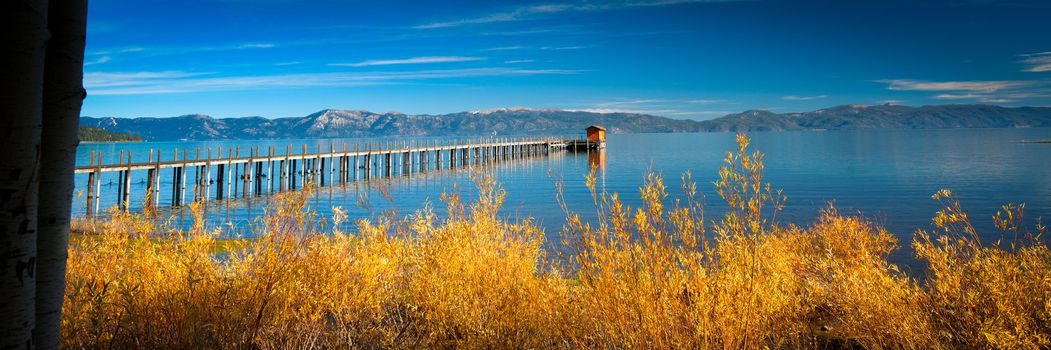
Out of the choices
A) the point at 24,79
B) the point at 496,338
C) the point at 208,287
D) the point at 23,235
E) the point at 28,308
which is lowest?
the point at 496,338

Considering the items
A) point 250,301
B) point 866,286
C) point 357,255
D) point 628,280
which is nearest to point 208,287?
point 250,301

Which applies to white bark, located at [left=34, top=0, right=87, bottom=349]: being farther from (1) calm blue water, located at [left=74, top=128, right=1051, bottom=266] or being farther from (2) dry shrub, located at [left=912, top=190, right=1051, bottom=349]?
(1) calm blue water, located at [left=74, top=128, right=1051, bottom=266]

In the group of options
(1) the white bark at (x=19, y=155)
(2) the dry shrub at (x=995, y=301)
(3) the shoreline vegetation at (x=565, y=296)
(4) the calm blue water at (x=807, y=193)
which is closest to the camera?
(1) the white bark at (x=19, y=155)

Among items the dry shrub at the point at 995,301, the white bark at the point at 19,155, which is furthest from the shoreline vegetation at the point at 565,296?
the white bark at the point at 19,155

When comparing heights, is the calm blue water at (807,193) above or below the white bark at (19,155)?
below

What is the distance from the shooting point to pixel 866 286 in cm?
566

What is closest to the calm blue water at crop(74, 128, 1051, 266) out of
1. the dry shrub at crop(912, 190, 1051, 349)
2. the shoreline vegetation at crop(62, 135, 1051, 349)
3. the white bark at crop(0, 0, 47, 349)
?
the dry shrub at crop(912, 190, 1051, 349)

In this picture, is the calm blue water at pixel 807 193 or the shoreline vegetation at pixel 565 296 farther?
the calm blue water at pixel 807 193

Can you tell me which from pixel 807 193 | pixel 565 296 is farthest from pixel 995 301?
pixel 807 193

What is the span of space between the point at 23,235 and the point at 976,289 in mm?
7364

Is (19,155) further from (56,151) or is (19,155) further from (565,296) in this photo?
(565,296)

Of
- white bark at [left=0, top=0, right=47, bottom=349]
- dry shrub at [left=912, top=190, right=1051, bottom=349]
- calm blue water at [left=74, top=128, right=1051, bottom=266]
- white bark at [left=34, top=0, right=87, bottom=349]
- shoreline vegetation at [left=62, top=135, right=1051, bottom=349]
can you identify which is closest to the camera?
white bark at [left=0, top=0, right=47, bottom=349]

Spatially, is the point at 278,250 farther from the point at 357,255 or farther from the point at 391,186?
the point at 391,186

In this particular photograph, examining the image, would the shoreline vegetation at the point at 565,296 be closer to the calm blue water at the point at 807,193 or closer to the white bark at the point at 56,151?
the white bark at the point at 56,151
